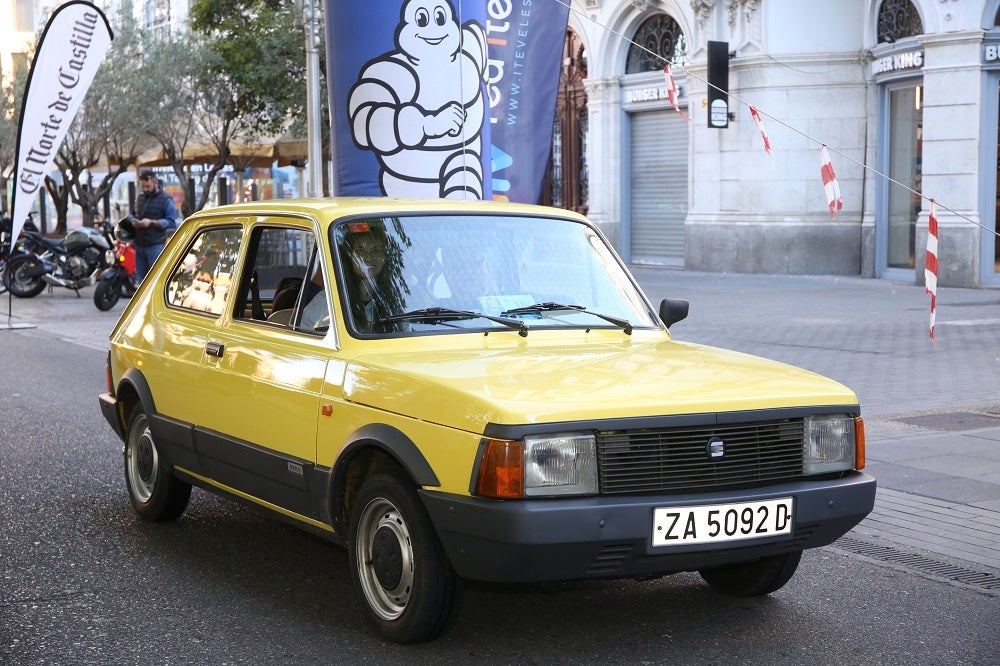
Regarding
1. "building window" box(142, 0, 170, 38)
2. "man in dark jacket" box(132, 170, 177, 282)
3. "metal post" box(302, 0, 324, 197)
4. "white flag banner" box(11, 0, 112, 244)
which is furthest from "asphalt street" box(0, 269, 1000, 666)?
"building window" box(142, 0, 170, 38)

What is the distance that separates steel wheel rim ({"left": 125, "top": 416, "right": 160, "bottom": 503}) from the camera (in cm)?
641

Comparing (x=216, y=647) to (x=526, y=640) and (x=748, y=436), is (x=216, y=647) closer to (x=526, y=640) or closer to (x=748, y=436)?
(x=526, y=640)

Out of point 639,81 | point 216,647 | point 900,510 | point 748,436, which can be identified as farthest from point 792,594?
point 639,81

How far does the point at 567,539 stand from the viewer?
4168 millimetres

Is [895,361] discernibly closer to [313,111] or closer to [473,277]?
[473,277]

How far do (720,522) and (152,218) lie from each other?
1595cm

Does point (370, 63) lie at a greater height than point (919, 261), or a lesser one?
greater

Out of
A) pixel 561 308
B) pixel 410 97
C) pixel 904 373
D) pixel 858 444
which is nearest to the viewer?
pixel 858 444

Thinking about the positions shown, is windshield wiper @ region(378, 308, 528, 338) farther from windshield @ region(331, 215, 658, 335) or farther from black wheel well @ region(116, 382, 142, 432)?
black wheel well @ region(116, 382, 142, 432)

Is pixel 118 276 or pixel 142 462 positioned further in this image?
pixel 118 276

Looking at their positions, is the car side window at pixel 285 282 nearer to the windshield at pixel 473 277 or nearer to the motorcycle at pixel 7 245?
the windshield at pixel 473 277

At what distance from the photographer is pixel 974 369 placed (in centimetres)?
1200

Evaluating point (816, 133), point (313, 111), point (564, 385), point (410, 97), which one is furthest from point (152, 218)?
point (564, 385)

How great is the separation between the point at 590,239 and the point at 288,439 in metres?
1.56
